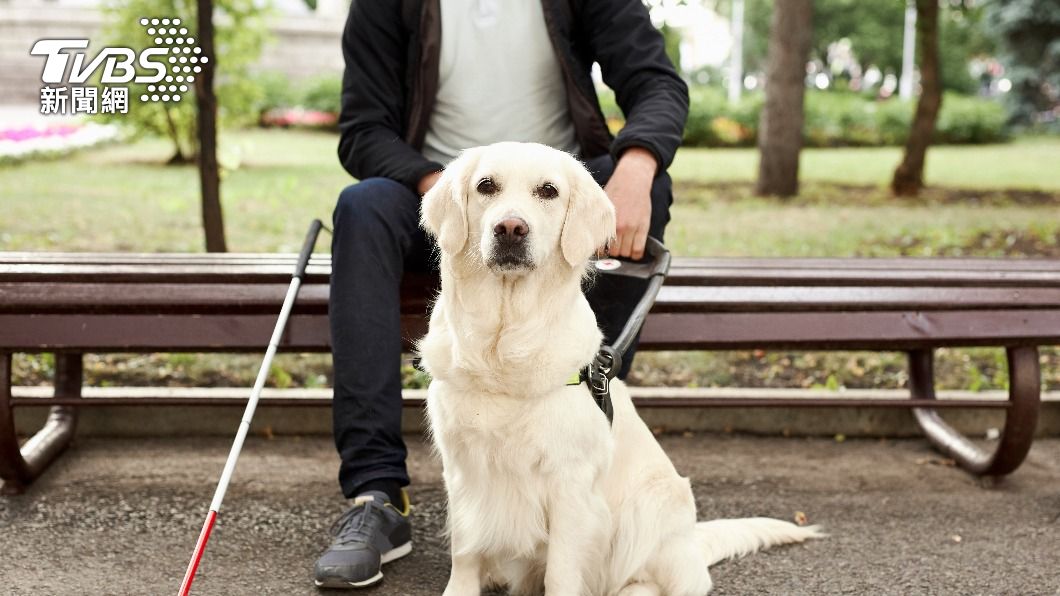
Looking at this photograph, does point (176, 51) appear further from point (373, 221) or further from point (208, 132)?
point (373, 221)

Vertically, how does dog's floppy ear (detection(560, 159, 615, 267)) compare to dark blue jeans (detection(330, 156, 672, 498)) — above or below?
above

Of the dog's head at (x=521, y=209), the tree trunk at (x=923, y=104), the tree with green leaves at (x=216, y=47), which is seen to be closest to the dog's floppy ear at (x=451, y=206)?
the dog's head at (x=521, y=209)

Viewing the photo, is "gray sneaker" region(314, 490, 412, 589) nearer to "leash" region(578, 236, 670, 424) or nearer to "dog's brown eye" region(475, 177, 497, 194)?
"leash" region(578, 236, 670, 424)

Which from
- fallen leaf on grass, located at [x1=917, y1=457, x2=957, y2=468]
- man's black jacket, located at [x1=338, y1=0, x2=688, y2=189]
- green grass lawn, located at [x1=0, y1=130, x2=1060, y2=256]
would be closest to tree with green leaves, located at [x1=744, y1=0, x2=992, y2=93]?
green grass lawn, located at [x1=0, y1=130, x2=1060, y2=256]

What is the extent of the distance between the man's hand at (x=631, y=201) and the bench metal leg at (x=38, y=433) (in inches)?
81.0

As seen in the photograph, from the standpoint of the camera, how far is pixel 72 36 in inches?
864

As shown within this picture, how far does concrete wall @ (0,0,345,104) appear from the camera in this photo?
70.2 feet

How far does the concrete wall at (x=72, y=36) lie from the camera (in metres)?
21.4

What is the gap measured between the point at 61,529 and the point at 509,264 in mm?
1843

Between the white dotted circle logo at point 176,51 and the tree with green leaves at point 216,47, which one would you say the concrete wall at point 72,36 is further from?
the white dotted circle logo at point 176,51

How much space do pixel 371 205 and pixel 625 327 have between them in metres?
0.82

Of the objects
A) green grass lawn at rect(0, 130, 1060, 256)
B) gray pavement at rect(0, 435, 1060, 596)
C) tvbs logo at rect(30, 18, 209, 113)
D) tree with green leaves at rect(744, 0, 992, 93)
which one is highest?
tvbs logo at rect(30, 18, 209, 113)

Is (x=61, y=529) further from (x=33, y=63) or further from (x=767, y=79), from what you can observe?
(x=33, y=63)

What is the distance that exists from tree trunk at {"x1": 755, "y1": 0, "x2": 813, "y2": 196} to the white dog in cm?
904
